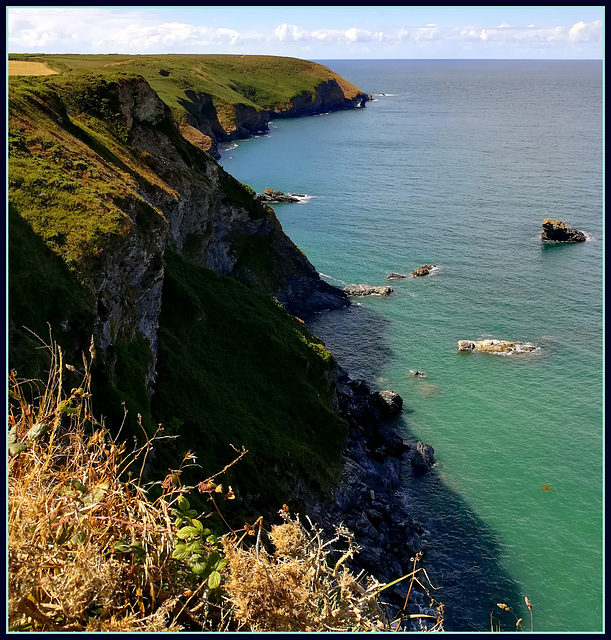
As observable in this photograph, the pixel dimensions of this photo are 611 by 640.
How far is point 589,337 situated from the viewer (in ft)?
217

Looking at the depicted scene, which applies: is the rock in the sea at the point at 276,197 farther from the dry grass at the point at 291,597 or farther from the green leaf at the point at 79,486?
the dry grass at the point at 291,597

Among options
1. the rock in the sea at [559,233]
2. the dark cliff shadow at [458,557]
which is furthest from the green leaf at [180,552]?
the rock in the sea at [559,233]

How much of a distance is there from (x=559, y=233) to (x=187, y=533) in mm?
95659

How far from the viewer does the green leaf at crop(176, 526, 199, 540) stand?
706 cm

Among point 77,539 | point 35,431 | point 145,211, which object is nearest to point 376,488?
point 145,211

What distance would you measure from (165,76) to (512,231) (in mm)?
133370

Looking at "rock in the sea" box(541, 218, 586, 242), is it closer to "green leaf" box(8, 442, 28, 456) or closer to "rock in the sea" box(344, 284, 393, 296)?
"rock in the sea" box(344, 284, 393, 296)

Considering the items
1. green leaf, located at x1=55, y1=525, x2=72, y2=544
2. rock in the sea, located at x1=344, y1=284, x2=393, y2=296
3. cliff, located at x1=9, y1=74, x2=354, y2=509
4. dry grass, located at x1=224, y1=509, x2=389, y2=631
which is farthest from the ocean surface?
green leaf, located at x1=55, y1=525, x2=72, y2=544

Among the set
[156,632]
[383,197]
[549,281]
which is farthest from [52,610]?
[383,197]

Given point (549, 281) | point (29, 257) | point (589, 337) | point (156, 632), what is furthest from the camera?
point (549, 281)

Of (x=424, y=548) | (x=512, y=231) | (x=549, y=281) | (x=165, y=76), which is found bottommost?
(x=424, y=548)

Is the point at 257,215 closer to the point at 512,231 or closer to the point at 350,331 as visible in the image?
the point at 350,331

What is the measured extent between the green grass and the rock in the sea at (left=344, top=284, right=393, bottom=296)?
23.0 meters

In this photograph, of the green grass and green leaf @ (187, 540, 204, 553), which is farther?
the green grass
